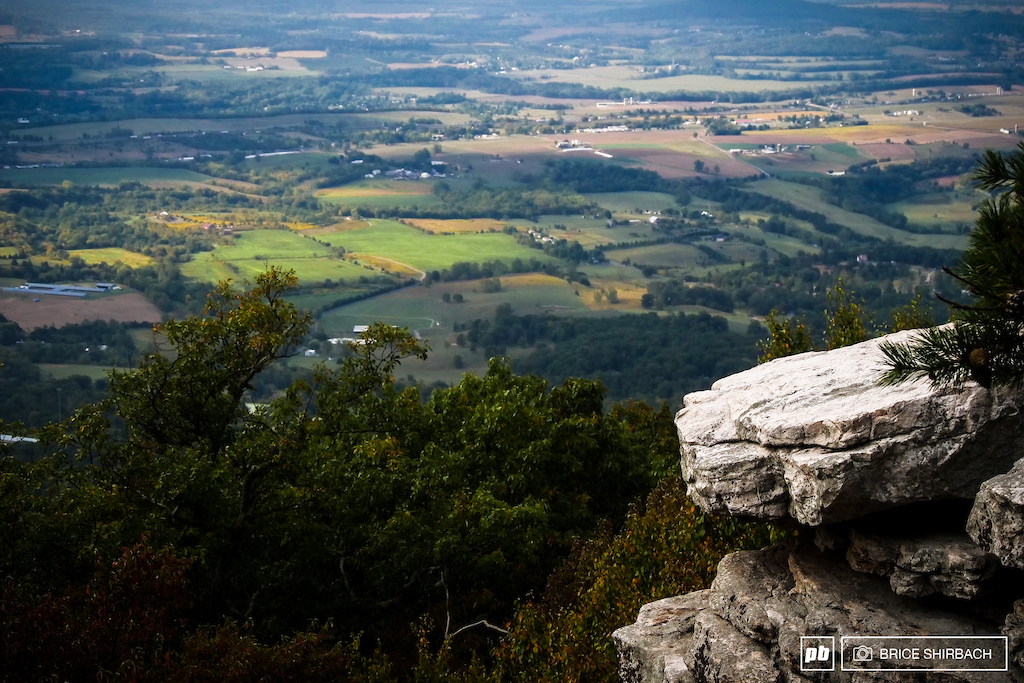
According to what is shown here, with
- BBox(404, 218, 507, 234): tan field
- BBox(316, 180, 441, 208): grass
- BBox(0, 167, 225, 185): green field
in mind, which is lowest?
BBox(404, 218, 507, 234): tan field

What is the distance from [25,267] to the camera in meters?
111

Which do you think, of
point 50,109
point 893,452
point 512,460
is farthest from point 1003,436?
point 50,109

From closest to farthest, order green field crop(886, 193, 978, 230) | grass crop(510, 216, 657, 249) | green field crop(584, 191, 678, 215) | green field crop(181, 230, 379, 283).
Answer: green field crop(181, 230, 379, 283) → green field crop(886, 193, 978, 230) → grass crop(510, 216, 657, 249) → green field crop(584, 191, 678, 215)

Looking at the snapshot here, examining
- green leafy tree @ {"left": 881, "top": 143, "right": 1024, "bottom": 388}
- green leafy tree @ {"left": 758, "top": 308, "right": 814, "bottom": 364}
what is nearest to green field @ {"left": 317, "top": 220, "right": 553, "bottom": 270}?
green leafy tree @ {"left": 758, "top": 308, "right": 814, "bottom": 364}

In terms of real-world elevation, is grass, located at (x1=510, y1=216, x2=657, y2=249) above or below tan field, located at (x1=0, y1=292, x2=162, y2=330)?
below

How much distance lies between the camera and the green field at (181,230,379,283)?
116125mm

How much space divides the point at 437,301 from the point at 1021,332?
105 meters

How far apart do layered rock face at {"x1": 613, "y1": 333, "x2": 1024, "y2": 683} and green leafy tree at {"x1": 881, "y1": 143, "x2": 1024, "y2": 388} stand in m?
1.15

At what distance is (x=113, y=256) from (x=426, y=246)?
132 ft

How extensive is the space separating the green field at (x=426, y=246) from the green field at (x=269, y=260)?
202 inches

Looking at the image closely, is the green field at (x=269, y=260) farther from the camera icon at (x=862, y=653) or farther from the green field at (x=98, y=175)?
the camera icon at (x=862, y=653)

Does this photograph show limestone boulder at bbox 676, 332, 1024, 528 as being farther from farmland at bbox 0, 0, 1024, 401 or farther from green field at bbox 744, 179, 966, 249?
green field at bbox 744, 179, 966, 249

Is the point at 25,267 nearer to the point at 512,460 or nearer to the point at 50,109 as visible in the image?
the point at 50,109

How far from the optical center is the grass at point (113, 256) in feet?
398
